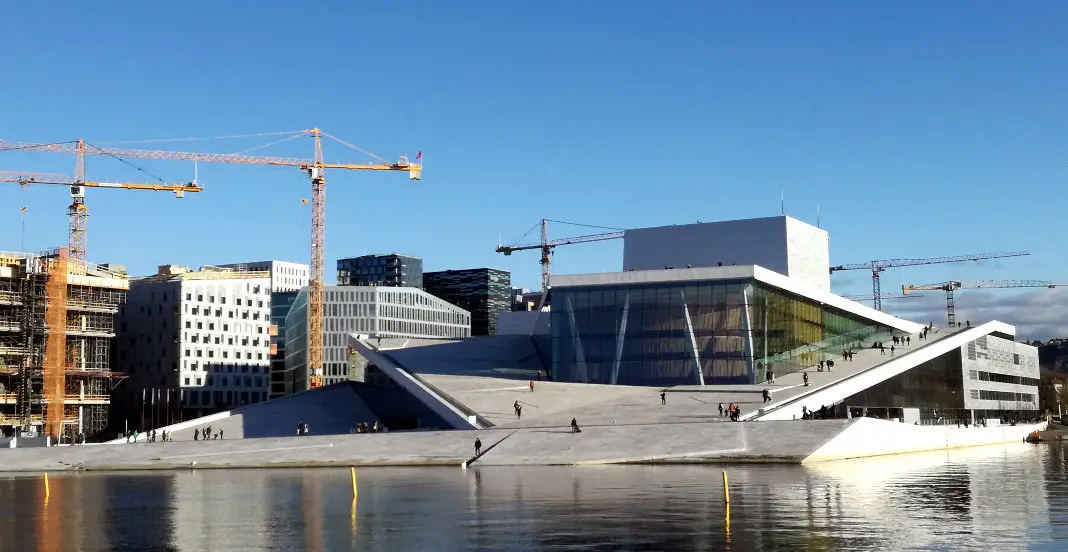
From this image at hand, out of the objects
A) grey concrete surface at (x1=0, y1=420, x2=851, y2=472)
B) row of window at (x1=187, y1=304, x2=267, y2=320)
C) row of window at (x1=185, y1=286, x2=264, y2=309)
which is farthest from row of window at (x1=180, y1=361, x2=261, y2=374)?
grey concrete surface at (x1=0, y1=420, x2=851, y2=472)

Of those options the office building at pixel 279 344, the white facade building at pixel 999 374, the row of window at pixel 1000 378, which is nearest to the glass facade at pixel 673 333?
the white facade building at pixel 999 374

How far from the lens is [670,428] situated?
5056 centimetres

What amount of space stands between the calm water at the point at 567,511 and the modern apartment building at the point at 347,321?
77.4m

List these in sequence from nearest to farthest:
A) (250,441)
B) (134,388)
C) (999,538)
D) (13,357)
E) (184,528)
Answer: (999,538) → (184,528) → (250,441) → (13,357) → (134,388)

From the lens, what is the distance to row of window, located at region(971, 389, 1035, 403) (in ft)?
275

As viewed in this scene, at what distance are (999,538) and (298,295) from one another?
109104mm

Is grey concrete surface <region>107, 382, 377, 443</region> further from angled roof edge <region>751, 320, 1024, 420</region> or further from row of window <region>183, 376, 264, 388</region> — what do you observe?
row of window <region>183, 376, 264, 388</region>

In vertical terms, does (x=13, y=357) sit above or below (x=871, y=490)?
above

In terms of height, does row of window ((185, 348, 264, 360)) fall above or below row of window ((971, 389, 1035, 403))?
above

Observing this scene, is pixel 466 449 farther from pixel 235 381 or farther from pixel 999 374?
pixel 235 381

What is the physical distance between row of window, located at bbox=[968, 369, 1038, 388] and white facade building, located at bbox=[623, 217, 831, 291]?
48.7 feet

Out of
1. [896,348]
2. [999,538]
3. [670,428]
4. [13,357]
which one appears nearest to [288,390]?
[13,357]

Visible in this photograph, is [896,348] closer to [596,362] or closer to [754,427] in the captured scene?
[596,362]

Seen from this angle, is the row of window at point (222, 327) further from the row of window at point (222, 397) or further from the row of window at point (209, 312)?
the row of window at point (222, 397)
